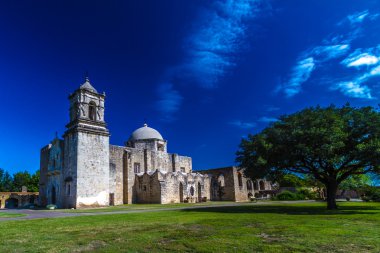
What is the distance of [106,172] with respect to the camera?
3256 cm

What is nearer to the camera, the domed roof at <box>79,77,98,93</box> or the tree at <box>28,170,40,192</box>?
the domed roof at <box>79,77,98,93</box>

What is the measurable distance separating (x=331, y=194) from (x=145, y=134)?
30776 millimetres

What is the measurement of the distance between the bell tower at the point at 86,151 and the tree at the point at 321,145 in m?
17.1

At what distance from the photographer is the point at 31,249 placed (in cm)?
693

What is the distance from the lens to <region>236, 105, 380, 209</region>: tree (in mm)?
17828

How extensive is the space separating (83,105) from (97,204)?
10.9 m

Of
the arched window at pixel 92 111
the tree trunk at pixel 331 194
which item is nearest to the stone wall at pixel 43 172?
the arched window at pixel 92 111

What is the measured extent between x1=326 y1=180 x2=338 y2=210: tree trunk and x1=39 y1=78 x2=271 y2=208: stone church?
19.7 m

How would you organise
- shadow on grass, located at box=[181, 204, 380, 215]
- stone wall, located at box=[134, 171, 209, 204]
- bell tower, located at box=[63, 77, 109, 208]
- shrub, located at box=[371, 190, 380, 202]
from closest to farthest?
1. shadow on grass, located at box=[181, 204, 380, 215]
2. bell tower, located at box=[63, 77, 109, 208]
3. shrub, located at box=[371, 190, 380, 202]
4. stone wall, located at box=[134, 171, 209, 204]

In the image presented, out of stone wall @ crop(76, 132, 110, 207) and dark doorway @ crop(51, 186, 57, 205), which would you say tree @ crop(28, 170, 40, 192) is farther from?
stone wall @ crop(76, 132, 110, 207)

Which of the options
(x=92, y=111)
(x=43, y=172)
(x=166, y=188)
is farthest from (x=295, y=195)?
(x=43, y=172)

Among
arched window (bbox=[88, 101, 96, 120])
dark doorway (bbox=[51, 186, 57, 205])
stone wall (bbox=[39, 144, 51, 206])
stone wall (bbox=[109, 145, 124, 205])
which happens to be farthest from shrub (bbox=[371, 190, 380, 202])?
stone wall (bbox=[39, 144, 51, 206])

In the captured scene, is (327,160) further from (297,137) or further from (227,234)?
(227,234)

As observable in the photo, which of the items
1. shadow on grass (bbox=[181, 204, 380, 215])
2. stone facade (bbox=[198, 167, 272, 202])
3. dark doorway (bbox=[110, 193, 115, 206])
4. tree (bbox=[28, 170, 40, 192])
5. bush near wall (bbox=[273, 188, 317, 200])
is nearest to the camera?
shadow on grass (bbox=[181, 204, 380, 215])
